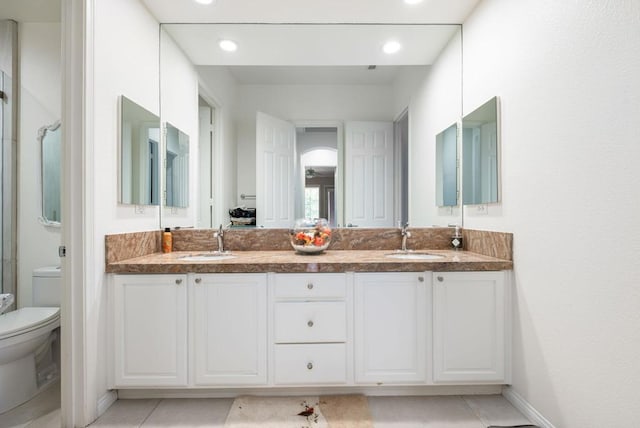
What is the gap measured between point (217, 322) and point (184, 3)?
6.33 ft

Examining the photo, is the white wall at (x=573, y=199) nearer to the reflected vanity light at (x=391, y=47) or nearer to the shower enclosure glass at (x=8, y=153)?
the reflected vanity light at (x=391, y=47)

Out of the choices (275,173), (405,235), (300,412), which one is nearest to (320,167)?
(275,173)

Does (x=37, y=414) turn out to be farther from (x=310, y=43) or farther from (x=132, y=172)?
(x=310, y=43)

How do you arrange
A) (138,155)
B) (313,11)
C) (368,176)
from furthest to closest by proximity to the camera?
(368,176)
(313,11)
(138,155)

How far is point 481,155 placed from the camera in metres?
1.95

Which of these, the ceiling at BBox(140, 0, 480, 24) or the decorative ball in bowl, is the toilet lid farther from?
the ceiling at BBox(140, 0, 480, 24)

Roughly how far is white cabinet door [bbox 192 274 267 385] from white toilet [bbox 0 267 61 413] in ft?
2.99

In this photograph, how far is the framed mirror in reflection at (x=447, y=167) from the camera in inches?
88.0

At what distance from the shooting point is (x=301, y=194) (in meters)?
2.20

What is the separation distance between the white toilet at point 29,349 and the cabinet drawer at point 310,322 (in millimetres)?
1341

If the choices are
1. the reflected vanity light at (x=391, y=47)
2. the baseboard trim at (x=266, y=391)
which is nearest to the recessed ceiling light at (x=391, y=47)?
the reflected vanity light at (x=391, y=47)

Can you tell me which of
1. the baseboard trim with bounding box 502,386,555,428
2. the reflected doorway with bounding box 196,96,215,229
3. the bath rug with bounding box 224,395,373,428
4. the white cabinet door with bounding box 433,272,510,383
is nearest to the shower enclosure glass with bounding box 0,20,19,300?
the reflected doorway with bounding box 196,96,215,229

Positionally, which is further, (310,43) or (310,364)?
(310,43)

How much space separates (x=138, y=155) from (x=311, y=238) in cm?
118
